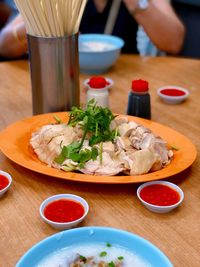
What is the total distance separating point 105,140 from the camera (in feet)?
3.62

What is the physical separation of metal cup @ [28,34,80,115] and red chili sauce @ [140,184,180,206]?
1.68ft

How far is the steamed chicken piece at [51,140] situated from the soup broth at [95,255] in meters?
0.35

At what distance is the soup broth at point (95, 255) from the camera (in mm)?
727

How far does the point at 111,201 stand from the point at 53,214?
→ 16cm

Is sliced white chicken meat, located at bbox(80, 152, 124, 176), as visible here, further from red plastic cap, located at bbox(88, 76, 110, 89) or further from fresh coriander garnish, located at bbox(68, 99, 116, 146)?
red plastic cap, located at bbox(88, 76, 110, 89)

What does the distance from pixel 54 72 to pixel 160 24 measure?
1.13 metres

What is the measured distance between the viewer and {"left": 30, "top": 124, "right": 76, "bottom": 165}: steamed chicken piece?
3.55 feet

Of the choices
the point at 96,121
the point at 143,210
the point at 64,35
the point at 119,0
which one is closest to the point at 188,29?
the point at 119,0

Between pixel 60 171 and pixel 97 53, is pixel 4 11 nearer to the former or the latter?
pixel 97 53

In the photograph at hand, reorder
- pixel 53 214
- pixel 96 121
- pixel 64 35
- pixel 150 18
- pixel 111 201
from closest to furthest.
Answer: pixel 53 214 → pixel 111 201 → pixel 96 121 → pixel 64 35 → pixel 150 18

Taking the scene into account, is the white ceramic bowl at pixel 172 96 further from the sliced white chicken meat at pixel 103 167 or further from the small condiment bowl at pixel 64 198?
the small condiment bowl at pixel 64 198

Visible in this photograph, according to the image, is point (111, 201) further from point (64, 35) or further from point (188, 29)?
point (188, 29)

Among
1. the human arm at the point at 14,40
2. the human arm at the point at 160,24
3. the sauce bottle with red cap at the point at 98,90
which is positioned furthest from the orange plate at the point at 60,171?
the human arm at the point at 160,24

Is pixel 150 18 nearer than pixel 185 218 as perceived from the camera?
No
